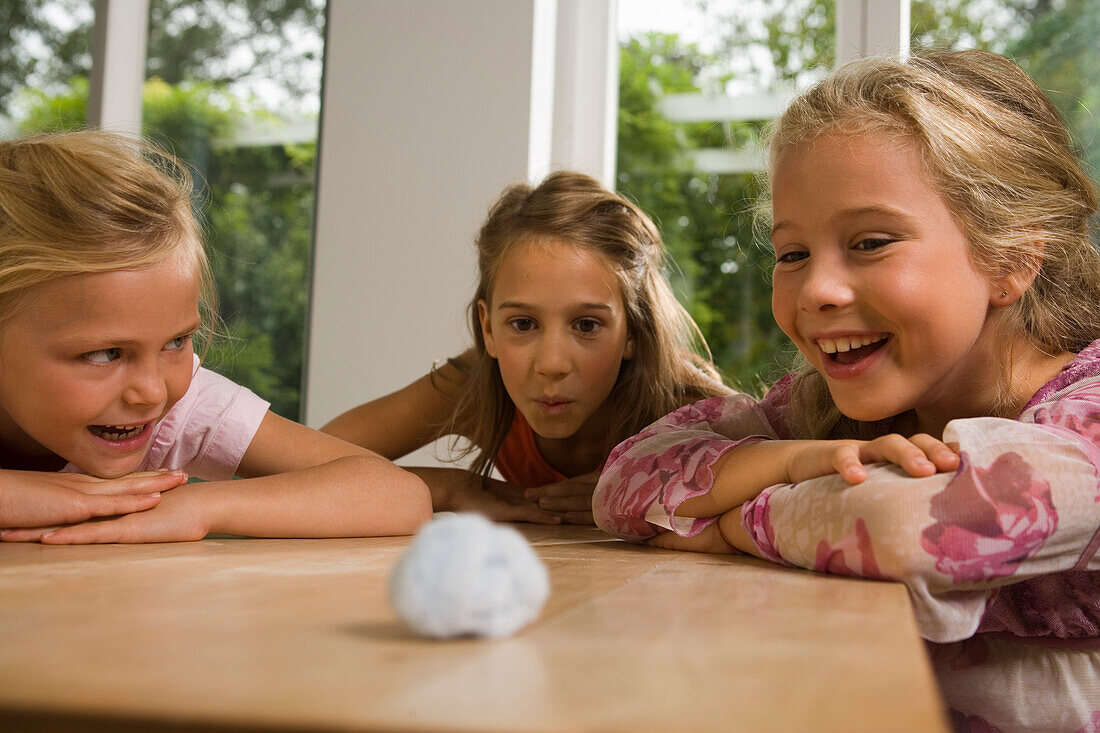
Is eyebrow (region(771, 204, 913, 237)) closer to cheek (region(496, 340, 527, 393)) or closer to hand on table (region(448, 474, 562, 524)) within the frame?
hand on table (region(448, 474, 562, 524))

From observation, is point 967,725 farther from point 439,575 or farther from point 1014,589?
point 439,575

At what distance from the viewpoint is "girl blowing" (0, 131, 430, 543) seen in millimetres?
964

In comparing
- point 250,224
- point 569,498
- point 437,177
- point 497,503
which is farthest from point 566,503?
point 250,224

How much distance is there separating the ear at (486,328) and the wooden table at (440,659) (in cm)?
106

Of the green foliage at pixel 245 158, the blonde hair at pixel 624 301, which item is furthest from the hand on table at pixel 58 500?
the green foliage at pixel 245 158

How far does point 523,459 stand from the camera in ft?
6.13

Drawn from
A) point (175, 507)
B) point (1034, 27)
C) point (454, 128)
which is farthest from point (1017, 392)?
point (454, 128)

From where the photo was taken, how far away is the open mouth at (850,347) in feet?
3.49

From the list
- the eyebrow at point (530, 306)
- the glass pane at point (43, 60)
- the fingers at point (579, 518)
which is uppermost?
the glass pane at point (43, 60)

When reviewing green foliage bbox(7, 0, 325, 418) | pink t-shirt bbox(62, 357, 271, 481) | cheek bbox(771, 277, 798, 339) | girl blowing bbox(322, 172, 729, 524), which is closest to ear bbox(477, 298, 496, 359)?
girl blowing bbox(322, 172, 729, 524)

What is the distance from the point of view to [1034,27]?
93.6 inches

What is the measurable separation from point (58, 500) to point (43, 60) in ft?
10.5

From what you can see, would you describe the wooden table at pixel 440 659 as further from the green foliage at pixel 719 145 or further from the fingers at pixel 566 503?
the green foliage at pixel 719 145

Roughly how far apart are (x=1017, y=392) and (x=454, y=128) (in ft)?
6.25
